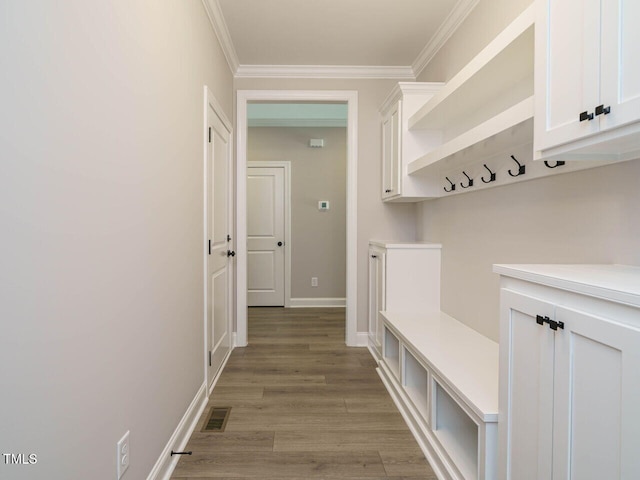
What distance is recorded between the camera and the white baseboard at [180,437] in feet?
5.42

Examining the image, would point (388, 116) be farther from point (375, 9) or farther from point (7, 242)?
point (7, 242)

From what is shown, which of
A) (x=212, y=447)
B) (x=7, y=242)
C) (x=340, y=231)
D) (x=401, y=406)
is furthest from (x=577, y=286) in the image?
(x=340, y=231)

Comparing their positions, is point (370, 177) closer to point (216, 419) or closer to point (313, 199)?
point (313, 199)

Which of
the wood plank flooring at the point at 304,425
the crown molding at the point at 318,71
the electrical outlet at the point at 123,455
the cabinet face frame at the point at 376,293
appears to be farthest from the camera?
the crown molding at the point at 318,71

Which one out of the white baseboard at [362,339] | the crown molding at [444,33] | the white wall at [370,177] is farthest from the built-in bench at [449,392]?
the crown molding at [444,33]

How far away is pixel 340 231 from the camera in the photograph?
565 cm

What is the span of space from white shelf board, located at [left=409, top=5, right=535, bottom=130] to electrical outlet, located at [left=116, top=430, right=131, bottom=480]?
2.11 m

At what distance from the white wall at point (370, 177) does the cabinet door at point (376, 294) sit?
19 centimetres

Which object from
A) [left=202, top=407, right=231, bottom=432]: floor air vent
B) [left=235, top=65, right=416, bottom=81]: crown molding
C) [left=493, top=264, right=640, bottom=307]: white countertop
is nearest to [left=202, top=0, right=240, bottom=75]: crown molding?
[left=235, top=65, right=416, bottom=81]: crown molding

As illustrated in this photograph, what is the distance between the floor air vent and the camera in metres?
2.14

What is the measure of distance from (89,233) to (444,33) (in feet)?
9.57

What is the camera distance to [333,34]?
300cm

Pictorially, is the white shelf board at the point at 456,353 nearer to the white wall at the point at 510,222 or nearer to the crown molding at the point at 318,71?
the white wall at the point at 510,222

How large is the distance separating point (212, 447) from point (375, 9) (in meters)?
2.97
